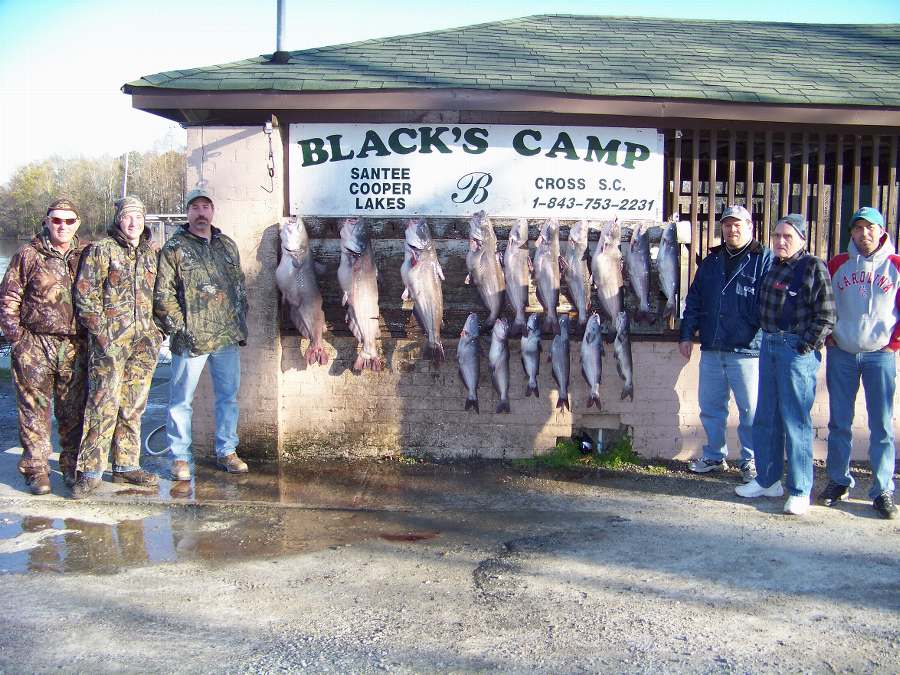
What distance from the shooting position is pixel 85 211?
53.2 meters

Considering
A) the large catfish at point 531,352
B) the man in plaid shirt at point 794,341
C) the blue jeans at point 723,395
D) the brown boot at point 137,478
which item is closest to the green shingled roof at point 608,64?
the man in plaid shirt at point 794,341

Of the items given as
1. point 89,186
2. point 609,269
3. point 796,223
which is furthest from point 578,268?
point 89,186

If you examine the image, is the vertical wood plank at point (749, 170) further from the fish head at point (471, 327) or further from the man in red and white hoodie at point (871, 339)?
the fish head at point (471, 327)

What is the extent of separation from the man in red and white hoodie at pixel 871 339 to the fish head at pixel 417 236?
3.06 metres

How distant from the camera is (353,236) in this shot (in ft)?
20.7

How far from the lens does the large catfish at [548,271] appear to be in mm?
6328

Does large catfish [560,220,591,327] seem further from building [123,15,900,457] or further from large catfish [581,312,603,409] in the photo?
building [123,15,900,457]

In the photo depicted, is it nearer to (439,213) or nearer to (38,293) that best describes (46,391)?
(38,293)

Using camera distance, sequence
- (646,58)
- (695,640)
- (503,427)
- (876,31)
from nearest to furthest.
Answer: (695,640)
(503,427)
(646,58)
(876,31)

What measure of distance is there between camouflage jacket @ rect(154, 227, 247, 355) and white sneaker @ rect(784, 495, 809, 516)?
4417 mm

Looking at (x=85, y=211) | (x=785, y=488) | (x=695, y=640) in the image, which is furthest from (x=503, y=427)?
(x=85, y=211)

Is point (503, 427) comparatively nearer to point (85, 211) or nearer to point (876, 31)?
point (876, 31)

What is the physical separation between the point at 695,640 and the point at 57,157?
2978 inches

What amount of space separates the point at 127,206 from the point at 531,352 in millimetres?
3351
